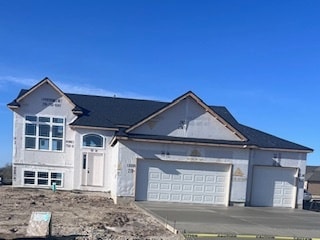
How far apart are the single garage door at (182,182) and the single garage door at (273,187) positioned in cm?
203

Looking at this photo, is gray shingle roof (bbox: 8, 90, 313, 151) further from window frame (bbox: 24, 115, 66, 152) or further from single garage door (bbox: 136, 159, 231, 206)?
single garage door (bbox: 136, 159, 231, 206)

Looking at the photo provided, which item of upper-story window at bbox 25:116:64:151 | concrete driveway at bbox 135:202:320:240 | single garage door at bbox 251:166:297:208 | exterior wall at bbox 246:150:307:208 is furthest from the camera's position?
upper-story window at bbox 25:116:64:151

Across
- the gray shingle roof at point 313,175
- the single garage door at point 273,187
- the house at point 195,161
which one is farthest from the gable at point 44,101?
the gray shingle roof at point 313,175

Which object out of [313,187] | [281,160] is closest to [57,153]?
[281,160]

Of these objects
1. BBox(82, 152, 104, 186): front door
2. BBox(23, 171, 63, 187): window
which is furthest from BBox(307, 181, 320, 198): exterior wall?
BBox(23, 171, 63, 187): window

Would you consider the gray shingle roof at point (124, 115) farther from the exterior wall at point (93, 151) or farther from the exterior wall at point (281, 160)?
the exterior wall at point (93, 151)

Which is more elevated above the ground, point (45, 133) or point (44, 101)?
point (44, 101)

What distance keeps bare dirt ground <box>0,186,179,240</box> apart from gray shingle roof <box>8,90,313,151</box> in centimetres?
722

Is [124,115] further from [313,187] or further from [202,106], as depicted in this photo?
[313,187]

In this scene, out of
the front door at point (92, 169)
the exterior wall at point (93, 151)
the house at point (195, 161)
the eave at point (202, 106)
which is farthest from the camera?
the front door at point (92, 169)

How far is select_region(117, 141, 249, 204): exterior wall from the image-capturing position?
21045mm

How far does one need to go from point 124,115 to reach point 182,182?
362 inches

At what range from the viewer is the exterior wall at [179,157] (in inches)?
829

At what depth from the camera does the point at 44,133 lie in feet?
89.7
